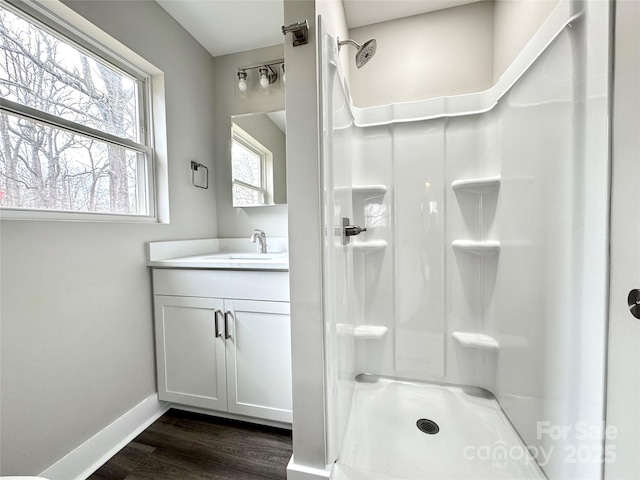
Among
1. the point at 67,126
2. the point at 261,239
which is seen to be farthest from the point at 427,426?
the point at 67,126

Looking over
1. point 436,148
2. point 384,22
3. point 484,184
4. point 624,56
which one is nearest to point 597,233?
point 624,56

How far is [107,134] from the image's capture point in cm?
136

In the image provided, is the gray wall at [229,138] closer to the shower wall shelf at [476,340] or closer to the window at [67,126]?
the window at [67,126]

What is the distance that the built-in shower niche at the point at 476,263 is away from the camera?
1.41m

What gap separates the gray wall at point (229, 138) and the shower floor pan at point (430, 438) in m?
1.30

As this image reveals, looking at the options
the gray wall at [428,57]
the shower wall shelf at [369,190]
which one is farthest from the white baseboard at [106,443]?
the gray wall at [428,57]

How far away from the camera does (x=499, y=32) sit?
1480 millimetres

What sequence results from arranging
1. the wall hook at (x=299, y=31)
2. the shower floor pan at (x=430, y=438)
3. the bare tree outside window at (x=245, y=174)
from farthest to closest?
the bare tree outside window at (x=245, y=174)
the shower floor pan at (x=430, y=438)
the wall hook at (x=299, y=31)

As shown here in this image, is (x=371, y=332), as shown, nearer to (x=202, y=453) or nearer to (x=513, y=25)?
(x=202, y=453)

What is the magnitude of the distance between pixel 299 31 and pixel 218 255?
142 cm

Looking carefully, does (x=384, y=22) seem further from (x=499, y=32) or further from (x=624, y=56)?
(x=624, y=56)

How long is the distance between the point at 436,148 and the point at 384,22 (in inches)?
38.2

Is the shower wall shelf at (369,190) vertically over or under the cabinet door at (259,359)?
over

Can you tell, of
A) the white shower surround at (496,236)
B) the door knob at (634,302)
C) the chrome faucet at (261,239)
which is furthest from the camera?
the chrome faucet at (261,239)
